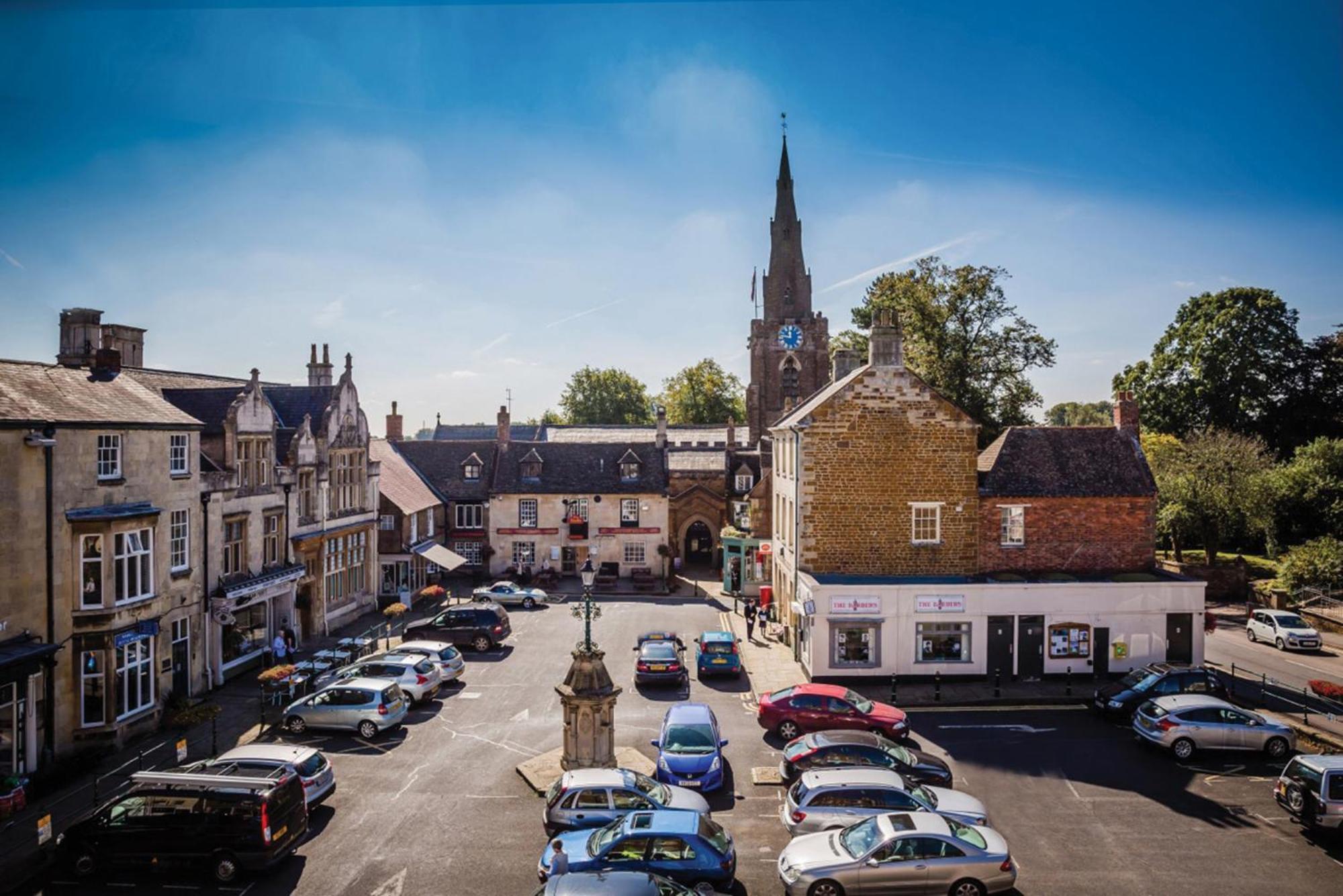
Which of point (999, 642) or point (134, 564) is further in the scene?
point (999, 642)

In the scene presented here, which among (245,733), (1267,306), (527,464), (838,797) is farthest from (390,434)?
(1267,306)

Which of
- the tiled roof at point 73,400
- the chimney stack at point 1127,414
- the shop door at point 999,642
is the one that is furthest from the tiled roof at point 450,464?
the chimney stack at point 1127,414

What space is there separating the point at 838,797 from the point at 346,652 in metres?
19.2

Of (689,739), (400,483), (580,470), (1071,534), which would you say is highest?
(580,470)

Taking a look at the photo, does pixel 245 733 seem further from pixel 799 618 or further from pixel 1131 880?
pixel 1131 880

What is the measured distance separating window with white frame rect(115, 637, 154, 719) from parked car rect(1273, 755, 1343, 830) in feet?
90.8

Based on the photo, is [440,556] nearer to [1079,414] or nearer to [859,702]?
[859,702]

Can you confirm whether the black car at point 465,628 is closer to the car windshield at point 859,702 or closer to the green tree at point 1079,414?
the car windshield at point 859,702

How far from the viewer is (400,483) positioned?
45188 millimetres

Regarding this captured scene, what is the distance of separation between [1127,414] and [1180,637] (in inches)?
347

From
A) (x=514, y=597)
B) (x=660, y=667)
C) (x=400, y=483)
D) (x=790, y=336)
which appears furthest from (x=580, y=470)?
(x=660, y=667)

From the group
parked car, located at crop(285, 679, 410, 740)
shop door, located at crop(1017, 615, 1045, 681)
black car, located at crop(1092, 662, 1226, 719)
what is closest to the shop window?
shop door, located at crop(1017, 615, 1045, 681)

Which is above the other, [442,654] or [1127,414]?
[1127,414]

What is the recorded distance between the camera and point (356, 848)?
16.0 metres
